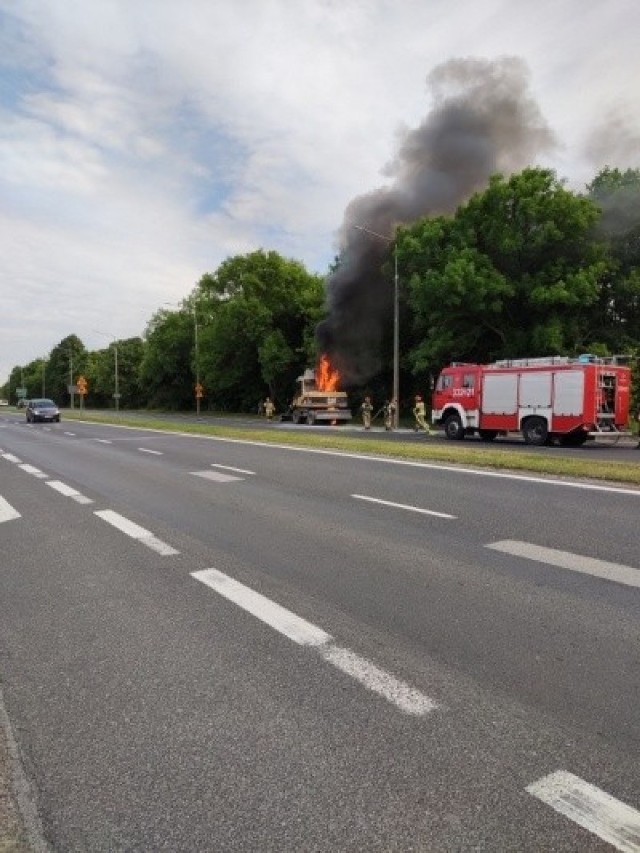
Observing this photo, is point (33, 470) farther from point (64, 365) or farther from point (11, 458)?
point (64, 365)

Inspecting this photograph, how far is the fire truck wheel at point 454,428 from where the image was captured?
76.7ft

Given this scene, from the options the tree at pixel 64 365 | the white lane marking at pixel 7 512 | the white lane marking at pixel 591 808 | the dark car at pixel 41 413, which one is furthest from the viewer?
the tree at pixel 64 365

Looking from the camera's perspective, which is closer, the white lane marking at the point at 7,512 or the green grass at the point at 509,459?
the white lane marking at the point at 7,512

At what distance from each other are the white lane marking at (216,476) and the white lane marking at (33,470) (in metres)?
2.82

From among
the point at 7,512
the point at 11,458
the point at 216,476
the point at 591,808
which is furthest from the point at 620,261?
the point at 591,808

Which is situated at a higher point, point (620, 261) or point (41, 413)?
point (620, 261)

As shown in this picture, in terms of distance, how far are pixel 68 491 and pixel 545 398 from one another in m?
14.9

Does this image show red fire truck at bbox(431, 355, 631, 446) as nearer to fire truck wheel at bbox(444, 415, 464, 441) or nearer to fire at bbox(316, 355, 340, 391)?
fire truck wheel at bbox(444, 415, 464, 441)

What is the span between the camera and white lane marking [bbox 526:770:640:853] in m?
2.14

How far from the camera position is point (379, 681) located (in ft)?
10.8

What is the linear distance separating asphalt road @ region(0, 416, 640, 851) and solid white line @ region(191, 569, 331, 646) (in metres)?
0.02

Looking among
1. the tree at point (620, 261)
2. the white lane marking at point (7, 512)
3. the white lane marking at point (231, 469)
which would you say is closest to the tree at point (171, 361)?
the tree at point (620, 261)

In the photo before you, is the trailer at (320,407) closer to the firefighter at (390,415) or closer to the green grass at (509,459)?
the firefighter at (390,415)

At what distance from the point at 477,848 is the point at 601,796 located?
533 millimetres
